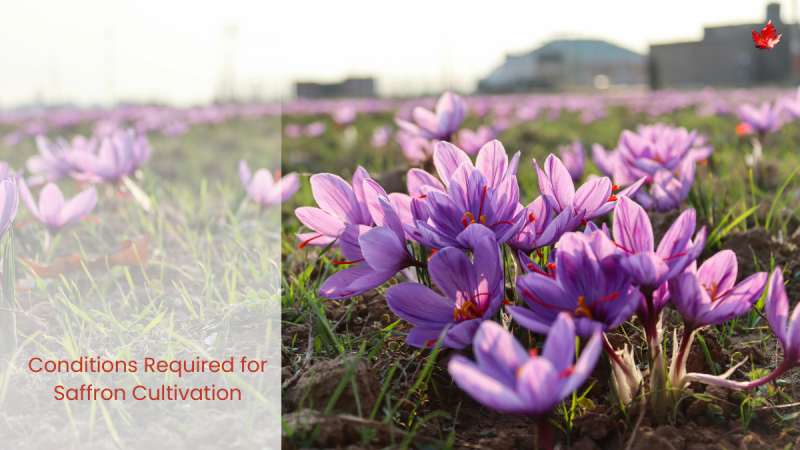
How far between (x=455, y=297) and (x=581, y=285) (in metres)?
0.22

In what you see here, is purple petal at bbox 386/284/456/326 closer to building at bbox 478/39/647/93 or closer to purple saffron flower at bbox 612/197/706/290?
purple saffron flower at bbox 612/197/706/290

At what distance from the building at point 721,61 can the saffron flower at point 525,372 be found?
3683cm

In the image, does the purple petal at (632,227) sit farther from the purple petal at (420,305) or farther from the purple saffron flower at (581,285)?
the purple petal at (420,305)

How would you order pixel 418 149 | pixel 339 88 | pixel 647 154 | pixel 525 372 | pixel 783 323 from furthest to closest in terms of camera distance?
pixel 339 88
pixel 418 149
pixel 647 154
pixel 783 323
pixel 525 372

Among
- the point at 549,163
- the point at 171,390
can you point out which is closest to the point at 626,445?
the point at 549,163

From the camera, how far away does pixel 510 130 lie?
22.2 feet

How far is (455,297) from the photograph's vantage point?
104 cm

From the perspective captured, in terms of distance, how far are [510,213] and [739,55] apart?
139 feet

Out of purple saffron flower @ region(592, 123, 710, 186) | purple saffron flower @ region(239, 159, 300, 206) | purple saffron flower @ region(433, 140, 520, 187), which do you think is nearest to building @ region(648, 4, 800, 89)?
purple saffron flower @ region(592, 123, 710, 186)

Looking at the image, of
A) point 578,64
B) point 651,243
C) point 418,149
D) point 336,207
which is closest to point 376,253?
point 336,207

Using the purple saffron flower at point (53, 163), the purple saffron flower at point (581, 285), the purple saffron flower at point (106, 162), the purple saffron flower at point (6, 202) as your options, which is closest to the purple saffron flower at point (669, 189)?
the purple saffron flower at point (581, 285)

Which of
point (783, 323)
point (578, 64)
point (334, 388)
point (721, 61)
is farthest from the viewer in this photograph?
point (578, 64)

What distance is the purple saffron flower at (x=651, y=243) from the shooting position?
2.84ft

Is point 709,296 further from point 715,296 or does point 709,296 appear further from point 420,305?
point 420,305
